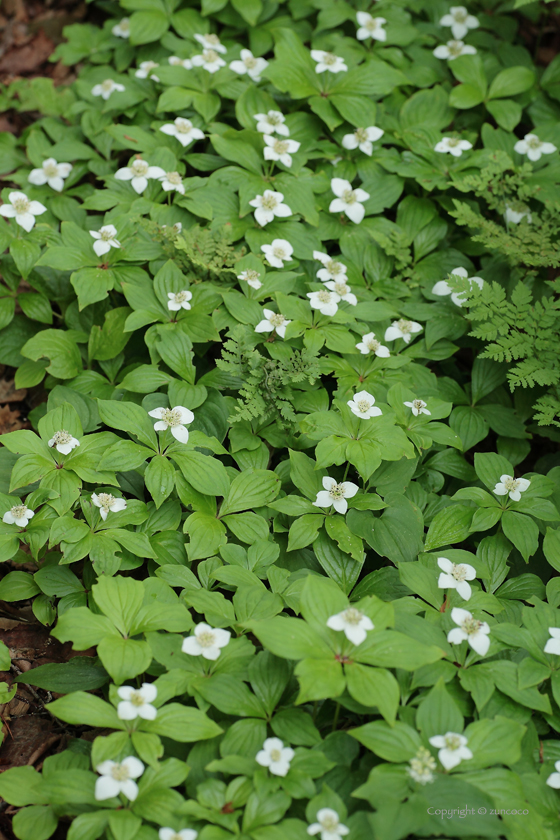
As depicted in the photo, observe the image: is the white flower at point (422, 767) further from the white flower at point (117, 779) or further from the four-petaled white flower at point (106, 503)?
the four-petaled white flower at point (106, 503)

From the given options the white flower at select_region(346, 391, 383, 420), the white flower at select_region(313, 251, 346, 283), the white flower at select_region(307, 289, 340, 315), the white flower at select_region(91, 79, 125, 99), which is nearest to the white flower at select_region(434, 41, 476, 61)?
the white flower at select_region(313, 251, 346, 283)

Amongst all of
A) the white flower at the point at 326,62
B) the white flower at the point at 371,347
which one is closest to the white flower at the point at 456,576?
the white flower at the point at 371,347

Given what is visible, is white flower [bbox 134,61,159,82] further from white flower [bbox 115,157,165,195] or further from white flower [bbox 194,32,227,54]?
white flower [bbox 115,157,165,195]

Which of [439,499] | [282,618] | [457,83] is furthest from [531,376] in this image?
[457,83]

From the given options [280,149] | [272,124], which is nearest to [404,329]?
[280,149]

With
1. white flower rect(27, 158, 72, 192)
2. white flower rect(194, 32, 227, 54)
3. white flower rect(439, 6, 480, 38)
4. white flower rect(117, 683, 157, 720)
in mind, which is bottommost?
white flower rect(117, 683, 157, 720)

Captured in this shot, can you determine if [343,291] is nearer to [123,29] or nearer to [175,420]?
[175,420]

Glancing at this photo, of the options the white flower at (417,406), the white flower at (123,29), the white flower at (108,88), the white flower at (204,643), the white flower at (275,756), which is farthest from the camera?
the white flower at (123,29)
